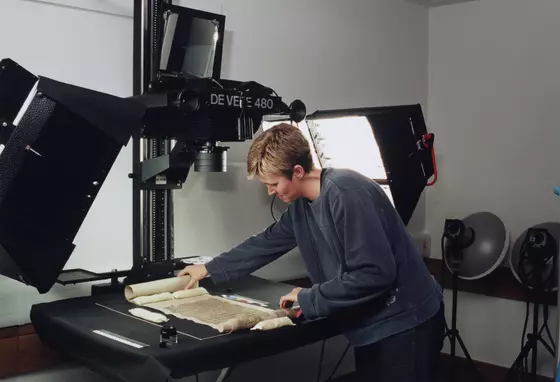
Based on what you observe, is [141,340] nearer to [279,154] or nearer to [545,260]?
[279,154]

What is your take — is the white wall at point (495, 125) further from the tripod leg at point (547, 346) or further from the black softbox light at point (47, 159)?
the black softbox light at point (47, 159)

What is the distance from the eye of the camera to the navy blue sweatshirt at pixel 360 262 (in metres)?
1.81

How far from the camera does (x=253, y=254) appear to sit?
91.5 inches

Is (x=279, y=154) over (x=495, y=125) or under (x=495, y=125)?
under

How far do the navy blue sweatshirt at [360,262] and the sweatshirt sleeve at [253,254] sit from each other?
0.12 meters

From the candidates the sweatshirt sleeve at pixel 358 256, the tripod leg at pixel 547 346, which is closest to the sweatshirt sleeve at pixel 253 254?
the sweatshirt sleeve at pixel 358 256

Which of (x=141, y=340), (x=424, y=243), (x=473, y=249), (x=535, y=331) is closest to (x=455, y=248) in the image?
(x=473, y=249)

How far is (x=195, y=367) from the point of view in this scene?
1.72 metres

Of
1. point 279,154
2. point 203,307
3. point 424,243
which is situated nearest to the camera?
point 279,154

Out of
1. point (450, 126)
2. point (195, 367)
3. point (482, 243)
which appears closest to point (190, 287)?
point (195, 367)

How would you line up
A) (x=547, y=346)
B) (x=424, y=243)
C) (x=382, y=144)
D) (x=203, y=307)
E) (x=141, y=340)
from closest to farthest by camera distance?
(x=141, y=340), (x=203, y=307), (x=382, y=144), (x=547, y=346), (x=424, y=243)

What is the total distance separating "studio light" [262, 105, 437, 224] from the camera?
281 cm

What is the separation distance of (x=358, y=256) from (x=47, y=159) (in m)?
0.92

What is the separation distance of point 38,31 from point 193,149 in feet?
2.43
